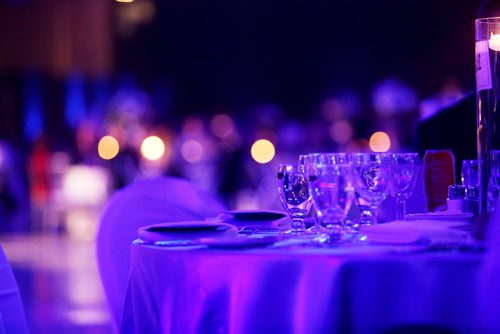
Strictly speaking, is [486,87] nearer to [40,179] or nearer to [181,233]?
[181,233]

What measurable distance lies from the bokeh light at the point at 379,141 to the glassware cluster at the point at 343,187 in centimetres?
1389

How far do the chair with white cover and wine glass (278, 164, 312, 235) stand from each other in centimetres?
64

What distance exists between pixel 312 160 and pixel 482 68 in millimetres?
503

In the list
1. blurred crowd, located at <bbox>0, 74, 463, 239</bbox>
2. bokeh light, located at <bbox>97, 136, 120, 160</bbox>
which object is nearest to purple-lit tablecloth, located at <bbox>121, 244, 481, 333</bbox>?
blurred crowd, located at <bbox>0, 74, 463, 239</bbox>

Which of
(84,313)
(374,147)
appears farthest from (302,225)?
(374,147)

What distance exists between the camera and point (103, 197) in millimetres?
10492

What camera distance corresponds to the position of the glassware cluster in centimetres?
163

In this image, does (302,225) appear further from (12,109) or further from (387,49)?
(387,49)

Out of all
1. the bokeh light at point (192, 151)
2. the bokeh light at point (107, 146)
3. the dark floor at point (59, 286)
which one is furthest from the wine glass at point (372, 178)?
the bokeh light at point (192, 151)

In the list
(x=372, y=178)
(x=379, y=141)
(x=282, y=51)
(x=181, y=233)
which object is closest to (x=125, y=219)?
(x=181, y=233)

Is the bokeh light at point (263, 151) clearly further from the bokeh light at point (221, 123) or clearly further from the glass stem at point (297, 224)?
the glass stem at point (297, 224)

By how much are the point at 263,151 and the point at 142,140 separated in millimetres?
2175

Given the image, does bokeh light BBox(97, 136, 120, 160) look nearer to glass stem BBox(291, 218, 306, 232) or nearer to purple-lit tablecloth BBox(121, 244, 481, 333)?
glass stem BBox(291, 218, 306, 232)

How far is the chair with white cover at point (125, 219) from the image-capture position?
2.56 meters
